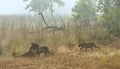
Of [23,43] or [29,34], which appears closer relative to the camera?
[23,43]

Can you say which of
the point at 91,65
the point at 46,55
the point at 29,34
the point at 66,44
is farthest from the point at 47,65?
the point at 29,34

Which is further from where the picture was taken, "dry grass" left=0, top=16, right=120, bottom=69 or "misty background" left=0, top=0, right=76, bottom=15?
"misty background" left=0, top=0, right=76, bottom=15

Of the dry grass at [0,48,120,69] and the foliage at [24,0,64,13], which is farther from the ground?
the foliage at [24,0,64,13]

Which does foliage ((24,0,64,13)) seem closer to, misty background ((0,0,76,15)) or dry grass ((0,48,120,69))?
misty background ((0,0,76,15))

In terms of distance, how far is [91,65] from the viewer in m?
9.16

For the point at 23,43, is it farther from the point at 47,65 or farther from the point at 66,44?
the point at 47,65

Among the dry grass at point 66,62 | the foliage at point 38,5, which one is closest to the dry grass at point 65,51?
the dry grass at point 66,62

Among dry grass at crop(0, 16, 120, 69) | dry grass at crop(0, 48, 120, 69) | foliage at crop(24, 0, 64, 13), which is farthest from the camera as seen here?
foliage at crop(24, 0, 64, 13)

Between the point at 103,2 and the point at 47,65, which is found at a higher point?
the point at 103,2

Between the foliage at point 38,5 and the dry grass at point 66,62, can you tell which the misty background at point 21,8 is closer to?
the foliage at point 38,5

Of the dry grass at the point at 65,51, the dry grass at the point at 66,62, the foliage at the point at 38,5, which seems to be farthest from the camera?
the foliage at the point at 38,5

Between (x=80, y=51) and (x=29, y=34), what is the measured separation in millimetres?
4483

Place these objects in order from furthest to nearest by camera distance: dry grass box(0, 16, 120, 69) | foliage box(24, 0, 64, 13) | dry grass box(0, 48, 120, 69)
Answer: foliage box(24, 0, 64, 13) < dry grass box(0, 16, 120, 69) < dry grass box(0, 48, 120, 69)

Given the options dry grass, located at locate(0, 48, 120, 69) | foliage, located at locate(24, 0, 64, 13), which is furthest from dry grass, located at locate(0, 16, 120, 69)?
foliage, located at locate(24, 0, 64, 13)
